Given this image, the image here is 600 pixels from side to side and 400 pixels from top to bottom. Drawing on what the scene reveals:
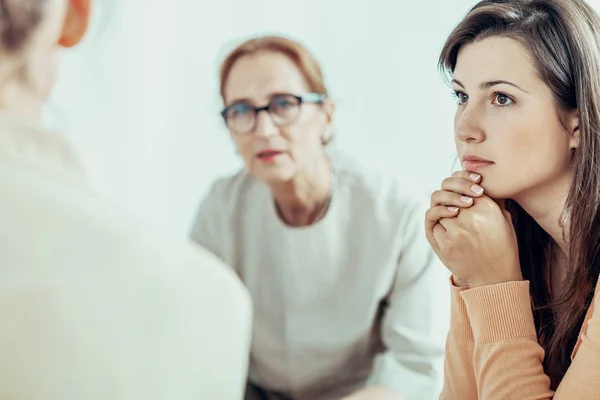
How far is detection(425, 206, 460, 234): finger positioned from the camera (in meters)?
0.80

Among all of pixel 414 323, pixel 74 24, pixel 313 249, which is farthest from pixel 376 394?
pixel 74 24

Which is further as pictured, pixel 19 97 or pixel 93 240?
pixel 19 97

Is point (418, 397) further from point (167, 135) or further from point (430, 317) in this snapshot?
point (167, 135)

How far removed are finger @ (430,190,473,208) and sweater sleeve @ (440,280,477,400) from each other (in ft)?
0.31

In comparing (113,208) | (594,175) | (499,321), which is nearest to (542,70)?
(594,175)

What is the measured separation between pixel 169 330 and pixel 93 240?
0.06 metres

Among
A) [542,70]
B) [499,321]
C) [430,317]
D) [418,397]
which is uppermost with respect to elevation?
[542,70]

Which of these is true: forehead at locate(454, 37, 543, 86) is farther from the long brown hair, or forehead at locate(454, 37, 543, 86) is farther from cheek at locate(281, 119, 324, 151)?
cheek at locate(281, 119, 324, 151)

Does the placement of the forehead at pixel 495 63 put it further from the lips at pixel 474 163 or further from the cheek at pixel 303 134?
the cheek at pixel 303 134

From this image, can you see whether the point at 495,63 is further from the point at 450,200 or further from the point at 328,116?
the point at 328,116

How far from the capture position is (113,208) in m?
0.43

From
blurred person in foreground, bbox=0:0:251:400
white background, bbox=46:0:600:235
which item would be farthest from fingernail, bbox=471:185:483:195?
white background, bbox=46:0:600:235

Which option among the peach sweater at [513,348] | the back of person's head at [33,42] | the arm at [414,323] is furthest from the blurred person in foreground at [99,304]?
the arm at [414,323]

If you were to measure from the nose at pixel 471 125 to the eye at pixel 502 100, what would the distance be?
0.7 inches
